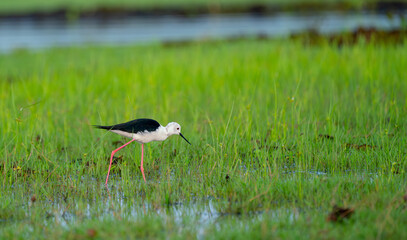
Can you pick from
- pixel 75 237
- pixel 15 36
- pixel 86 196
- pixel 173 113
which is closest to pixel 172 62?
pixel 173 113

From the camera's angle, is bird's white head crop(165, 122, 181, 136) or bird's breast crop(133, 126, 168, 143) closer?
bird's breast crop(133, 126, 168, 143)

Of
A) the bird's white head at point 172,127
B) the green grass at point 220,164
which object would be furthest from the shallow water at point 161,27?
the bird's white head at point 172,127

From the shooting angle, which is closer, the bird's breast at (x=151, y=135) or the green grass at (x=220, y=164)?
the green grass at (x=220, y=164)

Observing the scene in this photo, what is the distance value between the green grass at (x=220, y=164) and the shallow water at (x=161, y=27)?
10.5m

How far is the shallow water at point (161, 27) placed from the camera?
1936cm

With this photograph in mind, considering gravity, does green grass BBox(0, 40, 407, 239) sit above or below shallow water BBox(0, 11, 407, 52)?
below

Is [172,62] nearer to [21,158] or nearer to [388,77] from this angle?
[388,77]

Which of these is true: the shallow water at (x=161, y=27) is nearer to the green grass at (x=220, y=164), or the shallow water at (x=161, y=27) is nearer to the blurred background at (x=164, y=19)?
the blurred background at (x=164, y=19)

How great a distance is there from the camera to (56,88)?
8797 millimetres

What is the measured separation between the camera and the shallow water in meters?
19.4

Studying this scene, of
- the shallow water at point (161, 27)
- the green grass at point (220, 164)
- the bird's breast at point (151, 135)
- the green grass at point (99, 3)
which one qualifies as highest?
the green grass at point (99, 3)

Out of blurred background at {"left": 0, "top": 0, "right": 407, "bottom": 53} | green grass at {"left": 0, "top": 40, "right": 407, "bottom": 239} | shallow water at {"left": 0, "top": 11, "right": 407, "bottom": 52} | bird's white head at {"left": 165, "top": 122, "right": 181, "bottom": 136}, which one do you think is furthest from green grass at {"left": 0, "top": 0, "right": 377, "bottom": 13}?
bird's white head at {"left": 165, "top": 122, "right": 181, "bottom": 136}

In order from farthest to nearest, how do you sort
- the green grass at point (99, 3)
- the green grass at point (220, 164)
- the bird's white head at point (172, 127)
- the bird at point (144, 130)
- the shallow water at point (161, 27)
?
the green grass at point (99, 3), the shallow water at point (161, 27), the bird's white head at point (172, 127), the bird at point (144, 130), the green grass at point (220, 164)

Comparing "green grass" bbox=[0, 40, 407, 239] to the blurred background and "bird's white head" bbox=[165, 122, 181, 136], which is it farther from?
the blurred background
